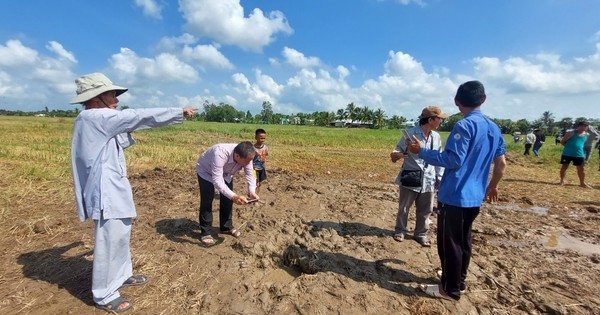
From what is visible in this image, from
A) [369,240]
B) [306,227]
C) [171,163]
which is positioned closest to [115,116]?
[306,227]

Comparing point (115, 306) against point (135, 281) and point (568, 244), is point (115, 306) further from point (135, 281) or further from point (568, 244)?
point (568, 244)

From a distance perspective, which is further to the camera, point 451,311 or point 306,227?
point 306,227

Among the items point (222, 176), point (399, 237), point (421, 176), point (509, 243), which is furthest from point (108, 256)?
point (509, 243)

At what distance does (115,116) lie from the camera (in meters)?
2.43

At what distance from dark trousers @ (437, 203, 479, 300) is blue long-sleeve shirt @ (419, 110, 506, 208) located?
10 cm

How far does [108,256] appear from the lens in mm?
2598

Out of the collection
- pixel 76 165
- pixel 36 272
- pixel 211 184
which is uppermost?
pixel 76 165

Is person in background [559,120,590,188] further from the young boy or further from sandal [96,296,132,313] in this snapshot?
sandal [96,296,132,313]

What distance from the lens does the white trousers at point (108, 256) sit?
2.55 m

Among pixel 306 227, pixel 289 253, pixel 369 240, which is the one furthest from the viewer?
pixel 306 227

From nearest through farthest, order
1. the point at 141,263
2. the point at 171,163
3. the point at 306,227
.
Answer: the point at 141,263 → the point at 306,227 → the point at 171,163

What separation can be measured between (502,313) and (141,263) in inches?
142

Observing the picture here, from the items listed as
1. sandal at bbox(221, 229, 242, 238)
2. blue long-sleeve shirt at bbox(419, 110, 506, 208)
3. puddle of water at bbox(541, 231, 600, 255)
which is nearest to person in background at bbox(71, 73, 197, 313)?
sandal at bbox(221, 229, 242, 238)

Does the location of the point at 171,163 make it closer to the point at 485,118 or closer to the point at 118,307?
the point at 118,307
